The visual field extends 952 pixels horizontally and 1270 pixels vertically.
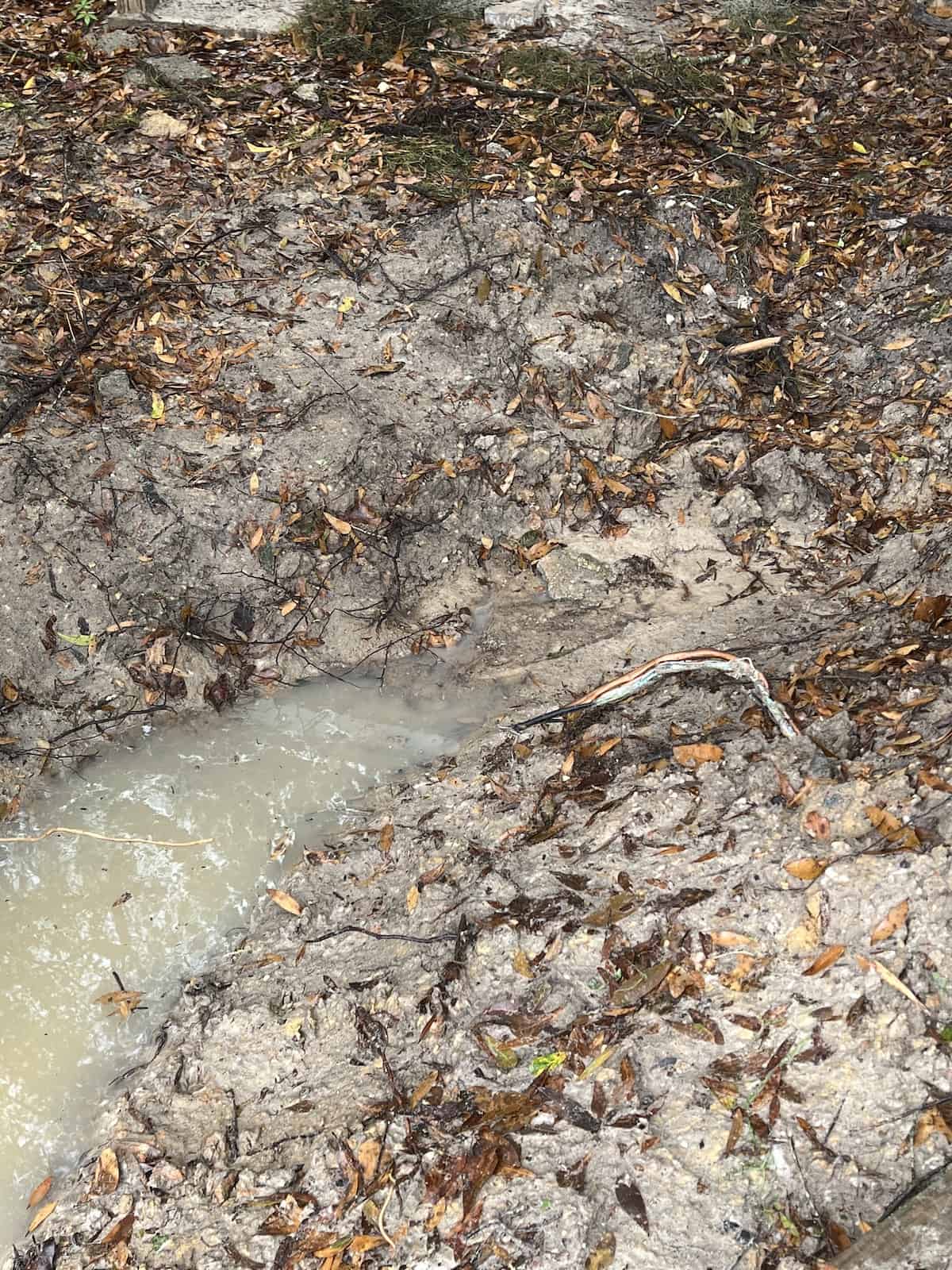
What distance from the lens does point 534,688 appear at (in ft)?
13.4

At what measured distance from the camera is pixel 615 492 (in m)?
Result: 4.68

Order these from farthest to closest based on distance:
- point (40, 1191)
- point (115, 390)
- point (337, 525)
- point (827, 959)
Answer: point (115, 390) < point (337, 525) < point (40, 1191) < point (827, 959)

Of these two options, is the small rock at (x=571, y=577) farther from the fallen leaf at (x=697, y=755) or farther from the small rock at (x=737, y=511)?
the fallen leaf at (x=697, y=755)

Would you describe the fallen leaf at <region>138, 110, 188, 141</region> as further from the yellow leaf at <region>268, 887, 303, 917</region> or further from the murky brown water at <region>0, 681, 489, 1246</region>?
the yellow leaf at <region>268, 887, 303, 917</region>

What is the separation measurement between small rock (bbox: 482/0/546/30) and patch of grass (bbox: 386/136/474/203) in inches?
56.9

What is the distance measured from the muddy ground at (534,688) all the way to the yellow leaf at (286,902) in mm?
30

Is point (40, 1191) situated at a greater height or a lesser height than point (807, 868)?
lesser

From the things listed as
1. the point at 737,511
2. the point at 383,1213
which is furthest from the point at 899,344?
the point at 383,1213

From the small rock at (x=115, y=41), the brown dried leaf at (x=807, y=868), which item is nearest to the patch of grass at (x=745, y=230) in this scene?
the brown dried leaf at (x=807, y=868)

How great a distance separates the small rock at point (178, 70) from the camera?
19.6 ft

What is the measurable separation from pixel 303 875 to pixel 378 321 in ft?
8.87

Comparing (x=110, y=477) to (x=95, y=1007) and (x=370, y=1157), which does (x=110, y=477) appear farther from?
(x=370, y=1157)

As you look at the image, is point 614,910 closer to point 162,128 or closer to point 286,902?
point 286,902

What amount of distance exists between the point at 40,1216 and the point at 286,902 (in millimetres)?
1134
